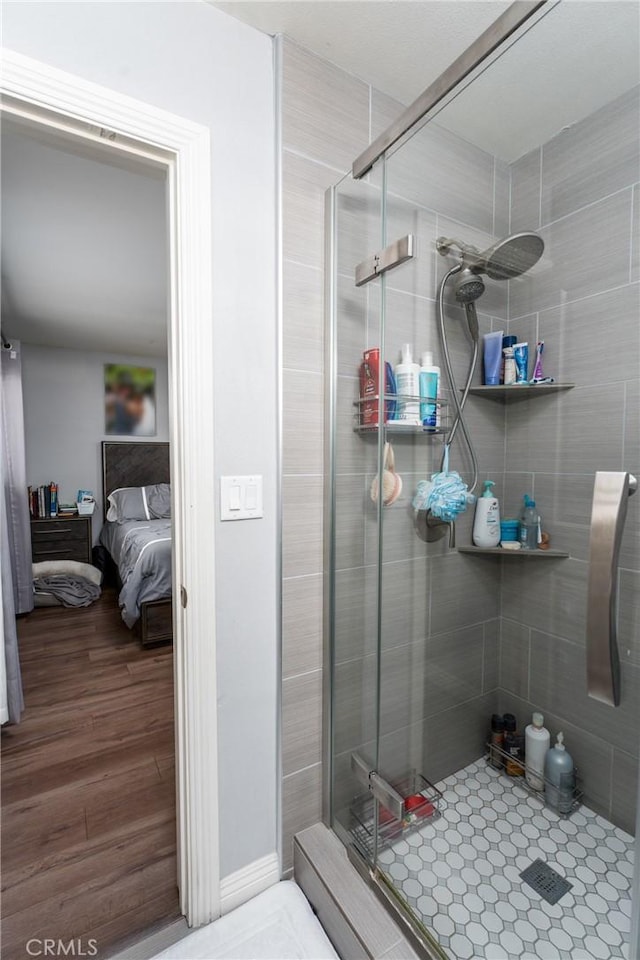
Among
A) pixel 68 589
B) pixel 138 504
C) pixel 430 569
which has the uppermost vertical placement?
pixel 430 569

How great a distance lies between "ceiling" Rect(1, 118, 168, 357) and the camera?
5.68ft

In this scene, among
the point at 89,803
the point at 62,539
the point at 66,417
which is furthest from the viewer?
the point at 66,417

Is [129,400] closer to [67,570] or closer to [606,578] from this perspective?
[67,570]

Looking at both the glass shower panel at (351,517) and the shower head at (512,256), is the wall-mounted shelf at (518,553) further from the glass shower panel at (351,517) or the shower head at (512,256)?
the shower head at (512,256)

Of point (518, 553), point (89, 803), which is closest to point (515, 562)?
point (518, 553)

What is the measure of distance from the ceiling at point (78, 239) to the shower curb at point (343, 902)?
1.95 meters

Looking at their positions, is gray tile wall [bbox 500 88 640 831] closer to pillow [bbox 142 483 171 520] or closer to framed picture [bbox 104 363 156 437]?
pillow [bbox 142 483 171 520]

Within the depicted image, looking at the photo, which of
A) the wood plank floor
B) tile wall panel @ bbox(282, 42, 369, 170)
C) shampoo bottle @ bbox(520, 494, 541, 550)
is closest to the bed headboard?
the wood plank floor

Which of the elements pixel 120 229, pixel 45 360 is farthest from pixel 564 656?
pixel 45 360

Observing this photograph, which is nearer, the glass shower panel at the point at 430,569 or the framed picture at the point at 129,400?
the glass shower panel at the point at 430,569

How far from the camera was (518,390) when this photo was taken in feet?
3.63

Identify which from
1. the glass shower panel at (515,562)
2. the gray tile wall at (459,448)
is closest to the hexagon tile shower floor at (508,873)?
the glass shower panel at (515,562)

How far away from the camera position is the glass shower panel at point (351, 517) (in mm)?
1224

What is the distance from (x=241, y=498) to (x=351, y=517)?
33 centimetres
